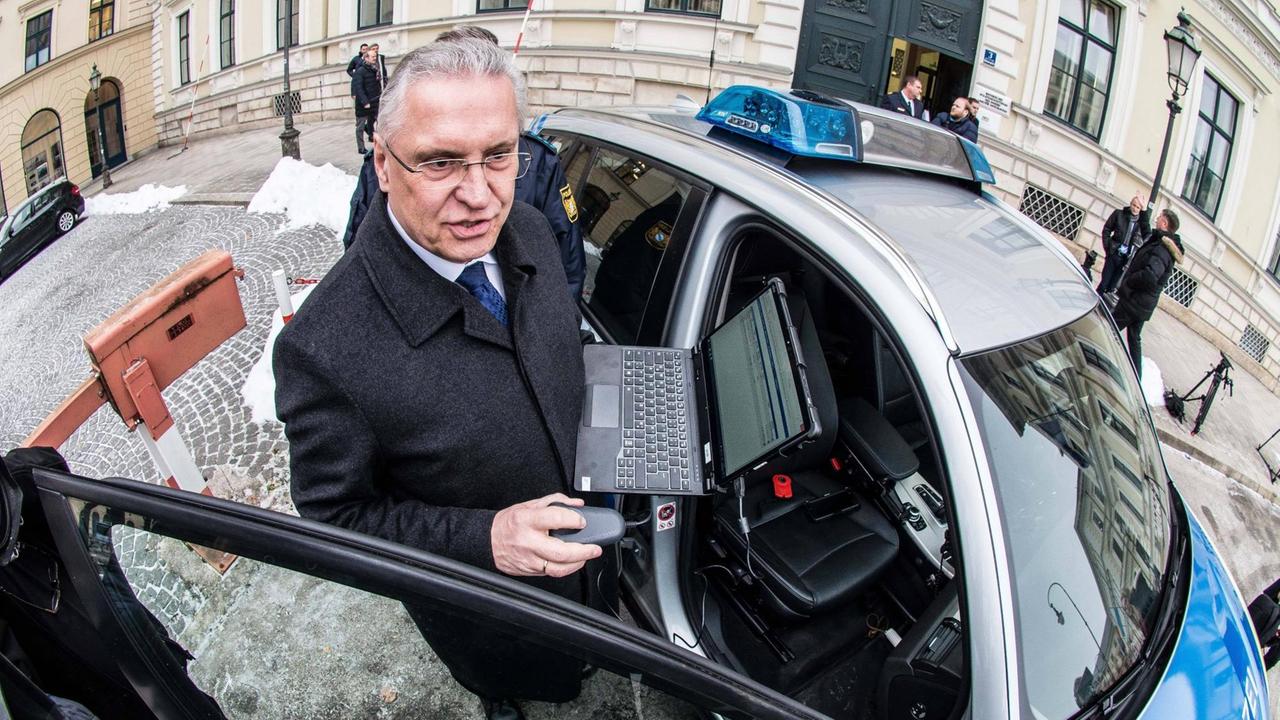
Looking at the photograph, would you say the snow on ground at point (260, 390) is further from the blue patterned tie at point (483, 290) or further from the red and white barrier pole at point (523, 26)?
the red and white barrier pole at point (523, 26)

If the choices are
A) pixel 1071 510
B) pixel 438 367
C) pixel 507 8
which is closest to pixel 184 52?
pixel 438 367

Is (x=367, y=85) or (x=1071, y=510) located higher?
(x=367, y=85)

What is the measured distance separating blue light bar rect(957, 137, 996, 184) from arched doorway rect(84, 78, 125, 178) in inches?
129

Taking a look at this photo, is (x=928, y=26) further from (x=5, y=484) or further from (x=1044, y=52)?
(x=5, y=484)

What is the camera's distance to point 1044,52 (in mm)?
7836

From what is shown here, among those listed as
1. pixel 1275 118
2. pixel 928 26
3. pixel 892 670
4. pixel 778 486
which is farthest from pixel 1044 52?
pixel 892 670

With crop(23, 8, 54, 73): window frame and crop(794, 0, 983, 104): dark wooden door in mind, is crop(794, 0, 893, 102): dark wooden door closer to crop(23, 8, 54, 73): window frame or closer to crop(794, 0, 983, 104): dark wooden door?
crop(794, 0, 983, 104): dark wooden door

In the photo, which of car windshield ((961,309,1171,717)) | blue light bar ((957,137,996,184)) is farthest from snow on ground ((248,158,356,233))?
car windshield ((961,309,1171,717))

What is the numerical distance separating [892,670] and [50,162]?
3396mm

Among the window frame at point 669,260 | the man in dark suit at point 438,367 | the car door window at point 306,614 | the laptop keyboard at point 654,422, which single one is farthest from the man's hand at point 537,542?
the window frame at point 669,260

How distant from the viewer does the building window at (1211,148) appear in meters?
7.96

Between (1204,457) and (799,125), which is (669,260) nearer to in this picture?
(799,125)

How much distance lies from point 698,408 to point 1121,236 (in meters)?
7.82

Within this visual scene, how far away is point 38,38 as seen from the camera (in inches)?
86.2
